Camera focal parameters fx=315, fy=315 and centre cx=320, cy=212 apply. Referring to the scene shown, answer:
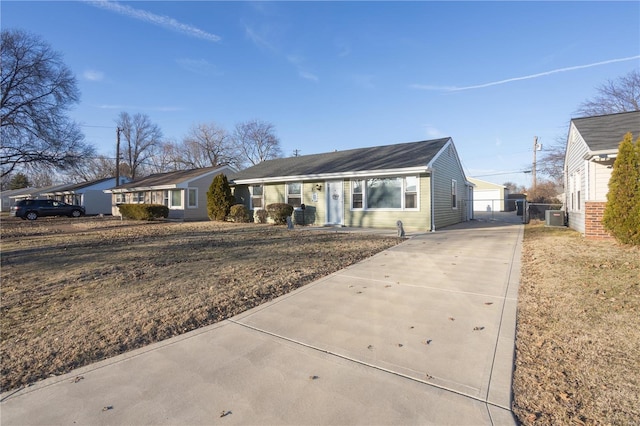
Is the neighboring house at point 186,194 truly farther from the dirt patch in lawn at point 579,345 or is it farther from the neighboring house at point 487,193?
the neighboring house at point 487,193

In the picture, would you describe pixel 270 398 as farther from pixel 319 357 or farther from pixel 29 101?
pixel 29 101

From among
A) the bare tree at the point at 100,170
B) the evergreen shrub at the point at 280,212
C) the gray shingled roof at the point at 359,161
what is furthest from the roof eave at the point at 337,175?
the bare tree at the point at 100,170

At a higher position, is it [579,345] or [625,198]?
[625,198]

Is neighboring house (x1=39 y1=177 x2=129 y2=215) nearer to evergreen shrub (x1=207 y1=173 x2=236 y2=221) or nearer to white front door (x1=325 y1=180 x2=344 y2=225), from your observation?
evergreen shrub (x1=207 y1=173 x2=236 y2=221)

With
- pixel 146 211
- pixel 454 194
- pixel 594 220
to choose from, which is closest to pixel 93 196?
pixel 146 211

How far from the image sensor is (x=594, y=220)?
912cm

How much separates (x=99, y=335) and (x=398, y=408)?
3099 mm

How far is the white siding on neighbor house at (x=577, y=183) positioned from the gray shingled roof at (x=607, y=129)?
248 millimetres

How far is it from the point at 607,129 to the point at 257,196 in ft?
51.3

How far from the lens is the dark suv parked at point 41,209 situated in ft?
79.5

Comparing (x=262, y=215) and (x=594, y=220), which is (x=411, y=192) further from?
(x=262, y=215)

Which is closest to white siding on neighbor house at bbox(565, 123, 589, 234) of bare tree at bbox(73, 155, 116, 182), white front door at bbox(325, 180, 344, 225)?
white front door at bbox(325, 180, 344, 225)

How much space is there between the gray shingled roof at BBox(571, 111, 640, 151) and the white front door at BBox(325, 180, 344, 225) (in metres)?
9.21

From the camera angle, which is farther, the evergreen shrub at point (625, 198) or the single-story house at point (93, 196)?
the single-story house at point (93, 196)
